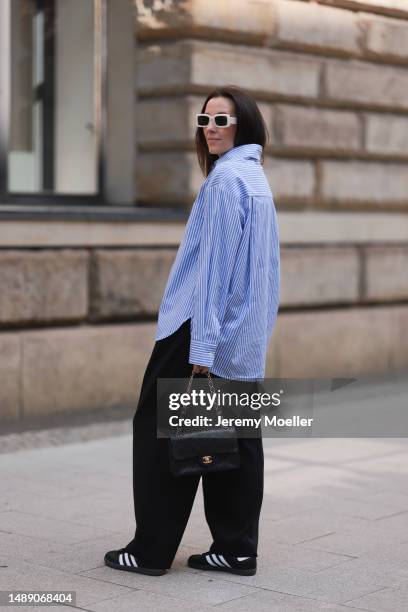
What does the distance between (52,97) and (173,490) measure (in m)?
4.89

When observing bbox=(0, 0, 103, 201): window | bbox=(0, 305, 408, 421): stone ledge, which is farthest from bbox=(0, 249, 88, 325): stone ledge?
bbox=(0, 0, 103, 201): window

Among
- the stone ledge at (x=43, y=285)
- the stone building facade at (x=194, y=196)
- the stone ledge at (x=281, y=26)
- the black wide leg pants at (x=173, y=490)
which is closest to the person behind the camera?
the black wide leg pants at (x=173, y=490)

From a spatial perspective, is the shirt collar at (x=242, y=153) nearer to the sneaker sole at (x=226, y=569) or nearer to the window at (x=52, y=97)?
the sneaker sole at (x=226, y=569)

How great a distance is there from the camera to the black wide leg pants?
468cm

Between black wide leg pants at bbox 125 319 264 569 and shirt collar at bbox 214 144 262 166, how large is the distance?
589mm

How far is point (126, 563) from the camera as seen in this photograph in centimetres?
481

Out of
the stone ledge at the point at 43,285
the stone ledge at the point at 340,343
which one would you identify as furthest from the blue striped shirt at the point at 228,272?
the stone ledge at the point at 340,343

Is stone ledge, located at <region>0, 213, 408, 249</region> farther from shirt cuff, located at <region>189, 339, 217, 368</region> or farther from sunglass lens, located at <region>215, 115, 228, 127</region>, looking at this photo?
shirt cuff, located at <region>189, 339, 217, 368</region>

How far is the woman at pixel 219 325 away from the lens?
4574 millimetres

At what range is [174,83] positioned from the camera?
9.00m

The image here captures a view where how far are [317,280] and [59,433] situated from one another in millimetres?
2908

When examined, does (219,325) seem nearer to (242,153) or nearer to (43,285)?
(242,153)

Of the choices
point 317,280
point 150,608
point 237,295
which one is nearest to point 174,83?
point 317,280

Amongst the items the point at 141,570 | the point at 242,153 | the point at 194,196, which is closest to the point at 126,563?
the point at 141,570
